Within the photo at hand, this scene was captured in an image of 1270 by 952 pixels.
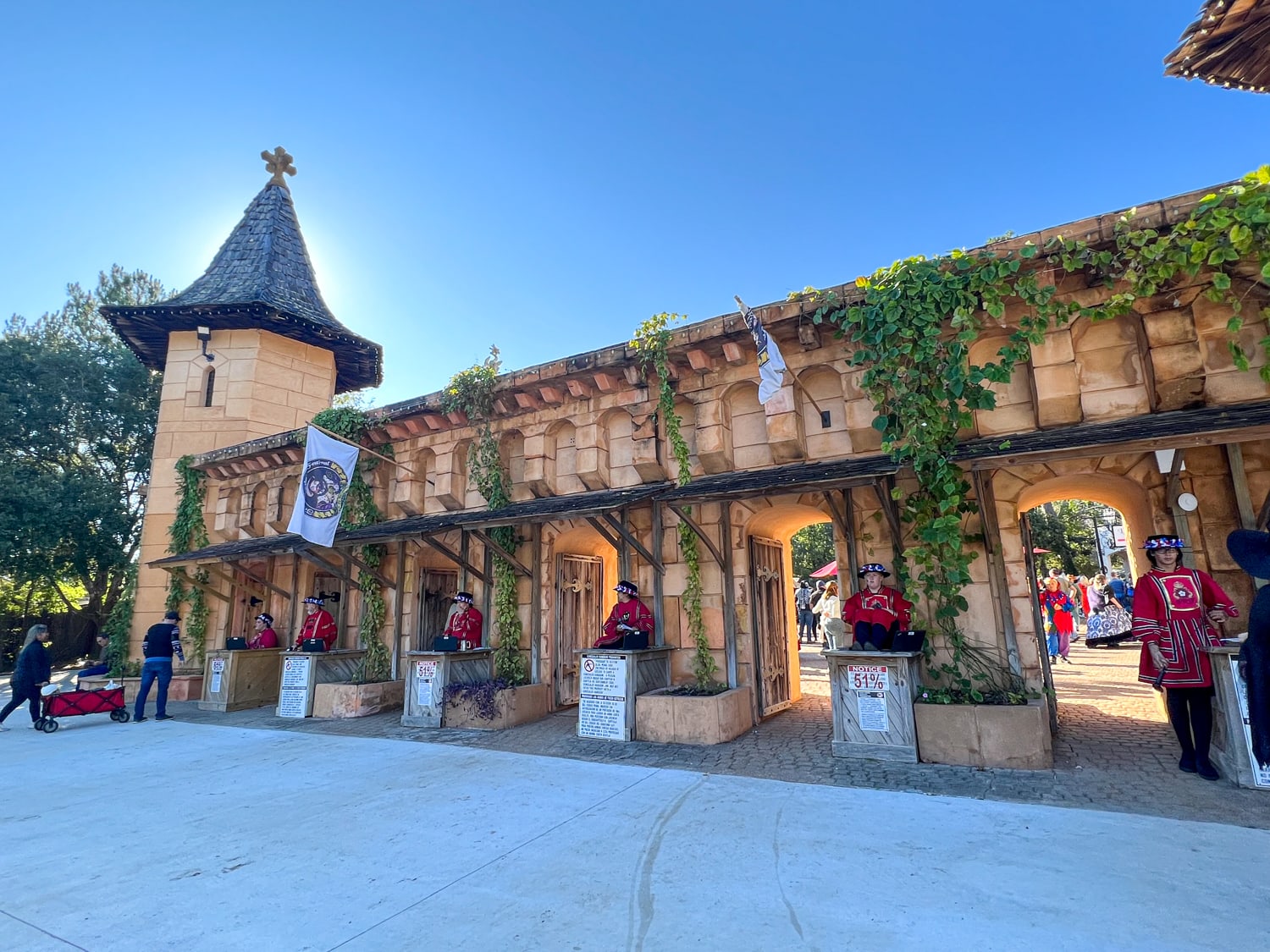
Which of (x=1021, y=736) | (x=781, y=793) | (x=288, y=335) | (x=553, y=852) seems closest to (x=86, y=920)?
(x=553, y=852)

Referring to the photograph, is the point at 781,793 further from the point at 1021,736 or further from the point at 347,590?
the point at 347,590

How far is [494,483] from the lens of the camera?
36.0ft

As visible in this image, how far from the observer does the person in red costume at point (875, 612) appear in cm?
723

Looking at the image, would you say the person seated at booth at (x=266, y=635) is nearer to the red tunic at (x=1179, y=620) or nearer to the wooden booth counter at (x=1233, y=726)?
the red tunic at (x=1179, y=620)

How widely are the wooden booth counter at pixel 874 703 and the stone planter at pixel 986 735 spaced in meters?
0.18

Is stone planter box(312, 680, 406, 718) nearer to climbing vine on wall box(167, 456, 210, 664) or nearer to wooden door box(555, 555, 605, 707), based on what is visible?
wooden door box(555, 555, 605, 707)

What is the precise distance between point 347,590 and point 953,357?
11.6 m

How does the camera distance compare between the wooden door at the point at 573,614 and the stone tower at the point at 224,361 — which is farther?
the stone tower at the point at 224,361

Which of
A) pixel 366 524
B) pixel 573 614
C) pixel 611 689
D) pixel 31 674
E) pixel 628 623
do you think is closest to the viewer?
pixel 611 689

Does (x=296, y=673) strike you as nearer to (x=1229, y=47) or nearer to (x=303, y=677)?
(x=303, y=677)

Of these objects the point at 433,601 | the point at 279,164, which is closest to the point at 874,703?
the point at 433,601

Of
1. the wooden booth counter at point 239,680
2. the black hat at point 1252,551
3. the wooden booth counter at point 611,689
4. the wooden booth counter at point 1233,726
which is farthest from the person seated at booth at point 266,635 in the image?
the black hat at point 1252,551

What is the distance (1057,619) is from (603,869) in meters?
13.6

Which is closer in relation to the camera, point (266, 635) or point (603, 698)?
point (603, 698)
